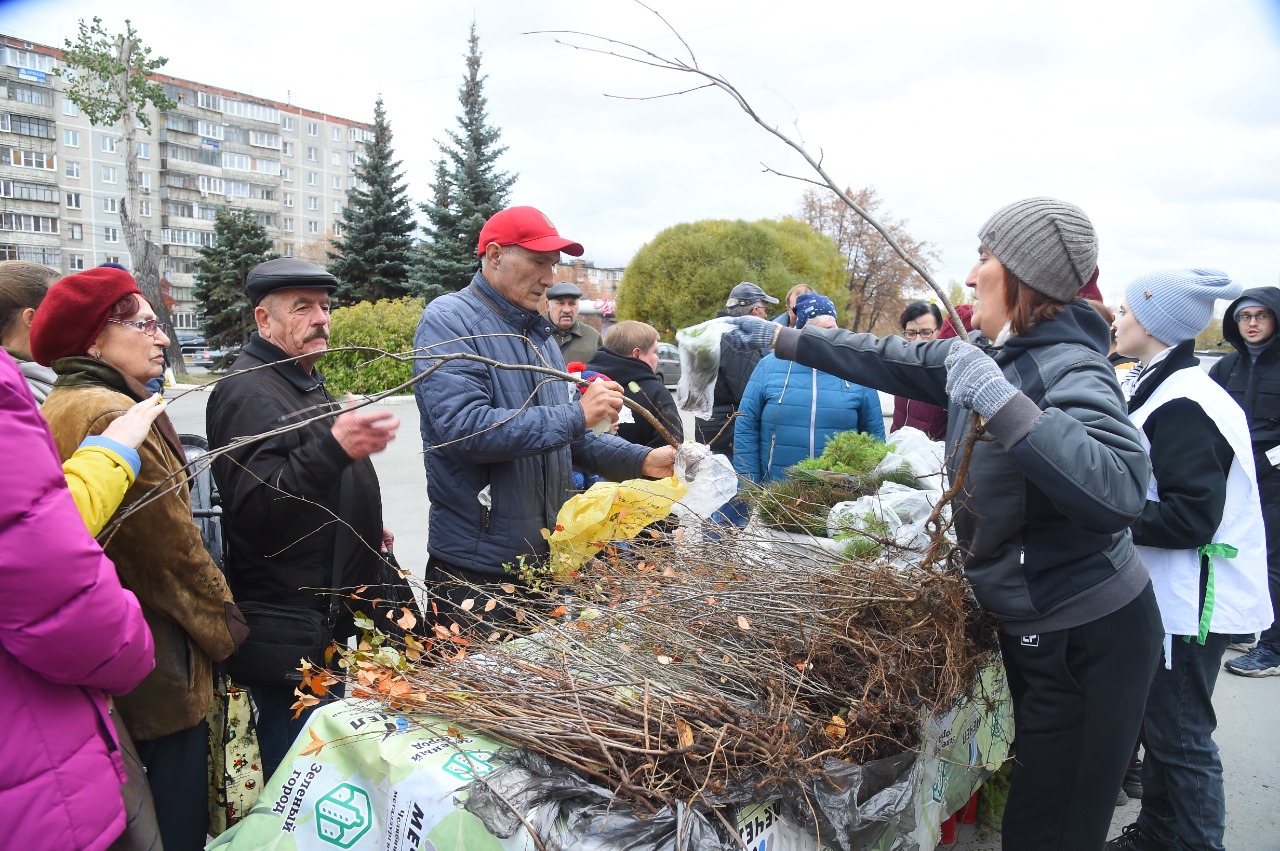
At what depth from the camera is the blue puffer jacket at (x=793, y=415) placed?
389cm

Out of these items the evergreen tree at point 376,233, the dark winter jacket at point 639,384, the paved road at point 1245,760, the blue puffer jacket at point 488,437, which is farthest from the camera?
the evergreen tree at point 376,233

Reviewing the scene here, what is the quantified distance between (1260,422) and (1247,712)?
1760 millimetres

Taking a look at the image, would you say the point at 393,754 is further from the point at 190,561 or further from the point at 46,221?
the point at 46,221

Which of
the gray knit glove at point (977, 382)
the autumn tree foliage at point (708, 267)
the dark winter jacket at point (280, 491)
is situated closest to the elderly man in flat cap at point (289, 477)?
the dark winter jacket at point (280, 491)

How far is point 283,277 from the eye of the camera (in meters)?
2.43

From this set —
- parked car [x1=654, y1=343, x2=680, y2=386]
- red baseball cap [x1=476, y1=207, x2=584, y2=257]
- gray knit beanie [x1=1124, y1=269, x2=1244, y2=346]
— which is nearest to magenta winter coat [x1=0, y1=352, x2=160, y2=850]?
red baseball cap [x1=476, y1=207, x2=584, y2=257]

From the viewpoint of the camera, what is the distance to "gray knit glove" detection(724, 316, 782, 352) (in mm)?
2248

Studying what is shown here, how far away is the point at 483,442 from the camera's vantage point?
2402 millimetres

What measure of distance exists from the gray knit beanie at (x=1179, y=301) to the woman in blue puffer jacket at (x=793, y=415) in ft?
4.34

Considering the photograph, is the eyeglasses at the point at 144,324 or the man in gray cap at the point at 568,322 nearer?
the eyeglasses at the point at 144,324

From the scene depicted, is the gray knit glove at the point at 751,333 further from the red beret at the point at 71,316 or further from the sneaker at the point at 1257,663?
the sneaker at the point at 1257,663

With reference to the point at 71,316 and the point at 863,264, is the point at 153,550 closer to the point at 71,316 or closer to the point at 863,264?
the point at 71,316

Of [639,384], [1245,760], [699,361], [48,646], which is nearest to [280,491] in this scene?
[48,646]

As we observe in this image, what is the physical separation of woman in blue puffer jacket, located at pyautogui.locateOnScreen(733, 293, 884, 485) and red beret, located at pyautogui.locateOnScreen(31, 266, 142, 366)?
8.90 feet
